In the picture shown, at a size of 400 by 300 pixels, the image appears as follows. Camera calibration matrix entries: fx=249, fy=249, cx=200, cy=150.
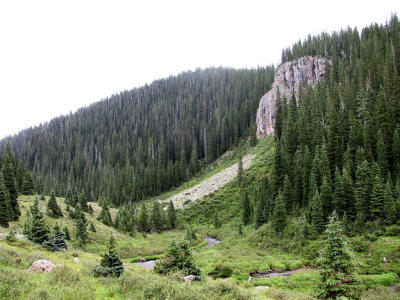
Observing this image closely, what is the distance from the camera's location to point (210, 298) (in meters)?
11.1

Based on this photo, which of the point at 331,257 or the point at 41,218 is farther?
the point at 41,218

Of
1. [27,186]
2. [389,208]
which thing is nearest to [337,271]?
[389,208]

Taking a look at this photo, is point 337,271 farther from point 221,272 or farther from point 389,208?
point 389,208

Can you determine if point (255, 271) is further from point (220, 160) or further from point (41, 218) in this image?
point (220, 160)

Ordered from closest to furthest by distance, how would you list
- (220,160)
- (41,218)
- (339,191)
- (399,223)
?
(41,218) < (399,223) < (339,191) < (220,160)

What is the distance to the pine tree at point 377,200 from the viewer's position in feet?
114

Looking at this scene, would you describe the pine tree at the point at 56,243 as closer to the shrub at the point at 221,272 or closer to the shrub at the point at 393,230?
the shrub at the point at 221,272

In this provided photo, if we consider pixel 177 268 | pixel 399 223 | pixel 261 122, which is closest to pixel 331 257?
pixel 177 268

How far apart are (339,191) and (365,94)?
39664 millimetres

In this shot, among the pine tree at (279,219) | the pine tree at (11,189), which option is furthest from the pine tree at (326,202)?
the pine tree at (11,189)

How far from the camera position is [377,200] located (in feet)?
116

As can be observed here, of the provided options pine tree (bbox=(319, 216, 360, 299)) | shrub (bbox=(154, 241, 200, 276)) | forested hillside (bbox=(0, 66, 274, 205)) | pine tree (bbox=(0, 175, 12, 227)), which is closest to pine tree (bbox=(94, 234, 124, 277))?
shrub (bbox=(154, 241, 200, 276))

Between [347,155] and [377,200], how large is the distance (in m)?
14.1

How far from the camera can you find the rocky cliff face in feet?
372
